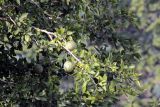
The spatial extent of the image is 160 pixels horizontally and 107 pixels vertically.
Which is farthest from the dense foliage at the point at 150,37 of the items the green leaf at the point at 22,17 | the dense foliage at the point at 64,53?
the green leaf at the point at 22,17

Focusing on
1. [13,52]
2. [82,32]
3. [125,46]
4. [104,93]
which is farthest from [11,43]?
[125,46]

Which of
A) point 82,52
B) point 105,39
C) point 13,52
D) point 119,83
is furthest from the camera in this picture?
point 105,39

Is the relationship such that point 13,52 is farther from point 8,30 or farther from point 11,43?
point 8,30

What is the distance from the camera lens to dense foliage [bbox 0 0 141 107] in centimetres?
299

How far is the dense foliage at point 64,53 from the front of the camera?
118 inches

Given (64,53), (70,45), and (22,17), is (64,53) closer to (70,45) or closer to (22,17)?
(70,45)

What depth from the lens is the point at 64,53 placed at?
3049 mm

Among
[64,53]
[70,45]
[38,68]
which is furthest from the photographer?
[38,68]

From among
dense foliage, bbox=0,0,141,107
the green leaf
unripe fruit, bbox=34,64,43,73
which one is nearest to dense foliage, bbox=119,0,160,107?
dense foliage, bbox=0,0,141,107

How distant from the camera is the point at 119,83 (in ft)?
10.3

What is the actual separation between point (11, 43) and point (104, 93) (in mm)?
714

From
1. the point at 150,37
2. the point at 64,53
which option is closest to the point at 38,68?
the point at 64,53

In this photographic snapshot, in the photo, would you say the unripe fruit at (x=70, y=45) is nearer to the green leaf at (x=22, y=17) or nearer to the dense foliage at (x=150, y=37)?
the green leaf at (x=22, y=17)

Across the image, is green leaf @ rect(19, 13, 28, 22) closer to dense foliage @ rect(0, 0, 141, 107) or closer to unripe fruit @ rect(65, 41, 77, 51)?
dense foliage @ rect(0, 0, 141, 107)
